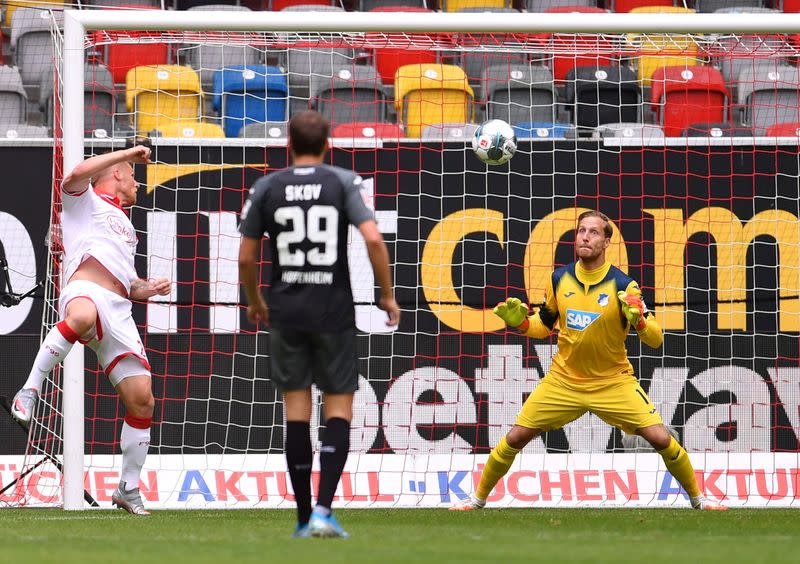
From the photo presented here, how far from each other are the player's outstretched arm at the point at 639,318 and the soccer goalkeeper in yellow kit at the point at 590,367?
0.15 meters

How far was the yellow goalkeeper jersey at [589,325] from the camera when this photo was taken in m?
7.16

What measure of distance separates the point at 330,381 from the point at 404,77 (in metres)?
5.46

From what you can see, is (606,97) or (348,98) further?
(348,98)

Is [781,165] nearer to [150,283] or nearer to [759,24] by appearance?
[759,24]

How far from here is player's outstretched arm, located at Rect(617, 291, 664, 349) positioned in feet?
22.2

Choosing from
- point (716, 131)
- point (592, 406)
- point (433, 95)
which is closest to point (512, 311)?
point (592, 406)

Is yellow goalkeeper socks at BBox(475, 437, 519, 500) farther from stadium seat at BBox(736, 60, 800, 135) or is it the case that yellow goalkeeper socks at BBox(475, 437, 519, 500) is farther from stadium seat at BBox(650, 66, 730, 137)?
stadium seat at BBox(650, 66, 730, 137)

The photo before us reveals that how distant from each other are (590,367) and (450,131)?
270 cm

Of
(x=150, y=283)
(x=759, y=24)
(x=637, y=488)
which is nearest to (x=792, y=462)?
(x=637, y=488)

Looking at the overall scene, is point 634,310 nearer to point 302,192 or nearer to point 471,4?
point 302,192

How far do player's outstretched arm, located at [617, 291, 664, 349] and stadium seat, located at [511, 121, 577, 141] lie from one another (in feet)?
7.68

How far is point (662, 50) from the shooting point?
9.03 metres

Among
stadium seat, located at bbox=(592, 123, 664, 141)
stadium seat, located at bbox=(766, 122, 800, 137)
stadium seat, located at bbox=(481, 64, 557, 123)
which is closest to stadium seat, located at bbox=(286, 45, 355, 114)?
stadium seat, located at bbox=(481, 64, 557, 123)

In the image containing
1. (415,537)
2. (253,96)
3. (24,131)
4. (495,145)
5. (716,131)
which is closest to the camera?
(415,537)
